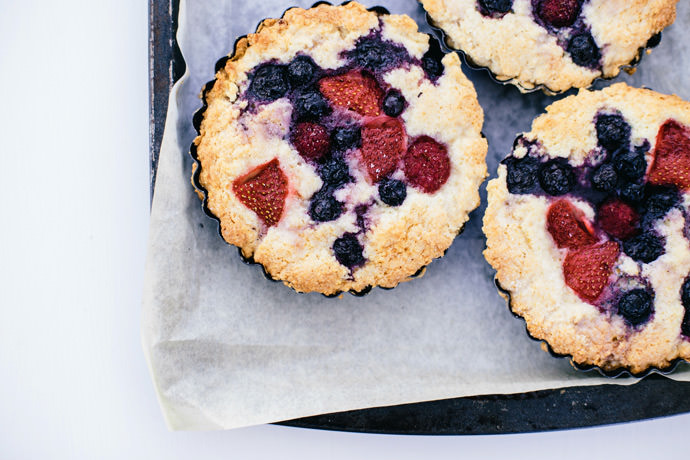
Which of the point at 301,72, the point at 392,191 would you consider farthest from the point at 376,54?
the point at 392,191

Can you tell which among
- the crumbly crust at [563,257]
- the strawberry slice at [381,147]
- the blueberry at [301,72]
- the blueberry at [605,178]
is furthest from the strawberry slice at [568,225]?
the blueberry at [301,72]

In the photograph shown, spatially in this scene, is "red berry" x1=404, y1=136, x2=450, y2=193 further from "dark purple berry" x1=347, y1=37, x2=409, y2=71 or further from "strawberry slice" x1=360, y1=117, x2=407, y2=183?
"dark purple berry" x1=347, y1=37, x2=409, y2=71

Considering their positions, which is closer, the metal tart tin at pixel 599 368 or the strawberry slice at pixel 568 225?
the strawberry slice at pixel 568 225

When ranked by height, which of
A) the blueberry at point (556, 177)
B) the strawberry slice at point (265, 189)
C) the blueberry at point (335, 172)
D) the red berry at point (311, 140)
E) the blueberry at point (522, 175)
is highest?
the blueberry at point (556, 177)

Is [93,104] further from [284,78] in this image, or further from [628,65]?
[628,65]

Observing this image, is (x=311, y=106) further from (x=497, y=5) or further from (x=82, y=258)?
(x=82, y=258)

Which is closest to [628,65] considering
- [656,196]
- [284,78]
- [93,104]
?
[656,196]

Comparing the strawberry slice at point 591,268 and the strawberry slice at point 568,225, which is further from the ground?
the strawberry slice at point 568,225

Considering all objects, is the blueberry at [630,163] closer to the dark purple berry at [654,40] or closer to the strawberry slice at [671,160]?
the strawberry slice at [671,160]
